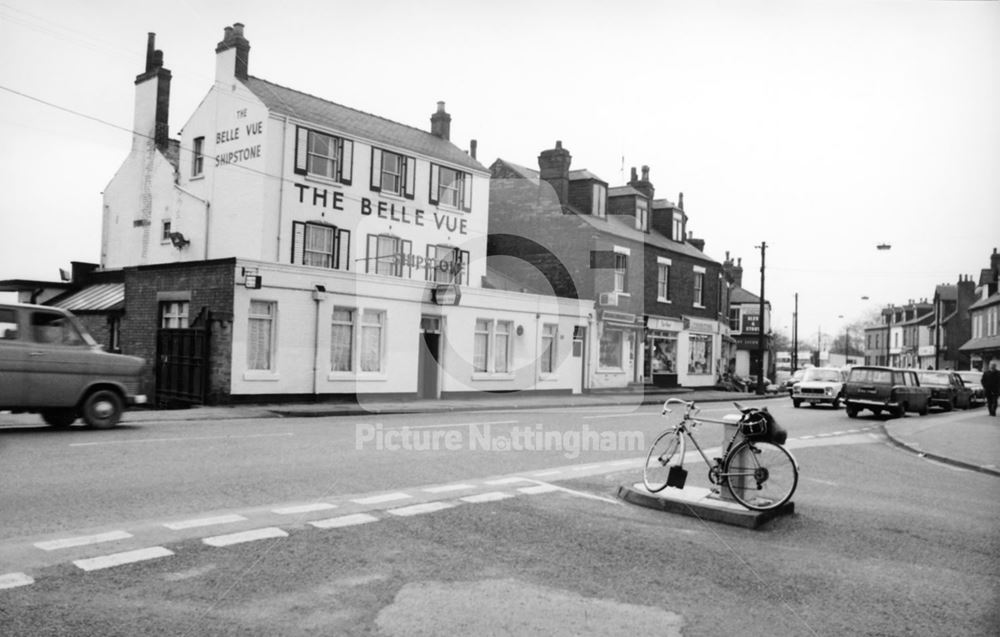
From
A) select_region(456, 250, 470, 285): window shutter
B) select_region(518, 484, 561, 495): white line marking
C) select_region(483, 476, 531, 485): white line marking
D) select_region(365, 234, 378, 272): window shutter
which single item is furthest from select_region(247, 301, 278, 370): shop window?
select_region(518, 484, 561, 495): white line marking

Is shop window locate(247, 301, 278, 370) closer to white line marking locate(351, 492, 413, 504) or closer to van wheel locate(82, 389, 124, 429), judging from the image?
van wheel locate(82, 389, 124, 429)

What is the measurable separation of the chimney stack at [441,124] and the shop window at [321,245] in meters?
9.23

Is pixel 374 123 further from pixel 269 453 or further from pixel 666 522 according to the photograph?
pixel 666 522

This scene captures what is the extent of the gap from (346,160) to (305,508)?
71.0ft

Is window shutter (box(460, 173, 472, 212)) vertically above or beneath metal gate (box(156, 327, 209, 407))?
above

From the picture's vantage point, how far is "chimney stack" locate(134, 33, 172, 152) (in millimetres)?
31328

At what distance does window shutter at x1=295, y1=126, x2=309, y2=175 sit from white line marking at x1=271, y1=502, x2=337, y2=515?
2030 cm

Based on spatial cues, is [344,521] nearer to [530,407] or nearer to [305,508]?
[305,508]

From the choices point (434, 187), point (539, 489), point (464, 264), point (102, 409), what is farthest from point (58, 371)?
point (464, 264)

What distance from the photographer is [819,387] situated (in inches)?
1261

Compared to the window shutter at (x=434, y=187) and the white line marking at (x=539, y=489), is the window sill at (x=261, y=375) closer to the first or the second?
the window shutter at (x=434, y=187)

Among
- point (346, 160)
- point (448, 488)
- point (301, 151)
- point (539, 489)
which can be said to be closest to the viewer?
point (448, 488)

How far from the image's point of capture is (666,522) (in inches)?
321

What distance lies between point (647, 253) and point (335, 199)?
57.6 feet
